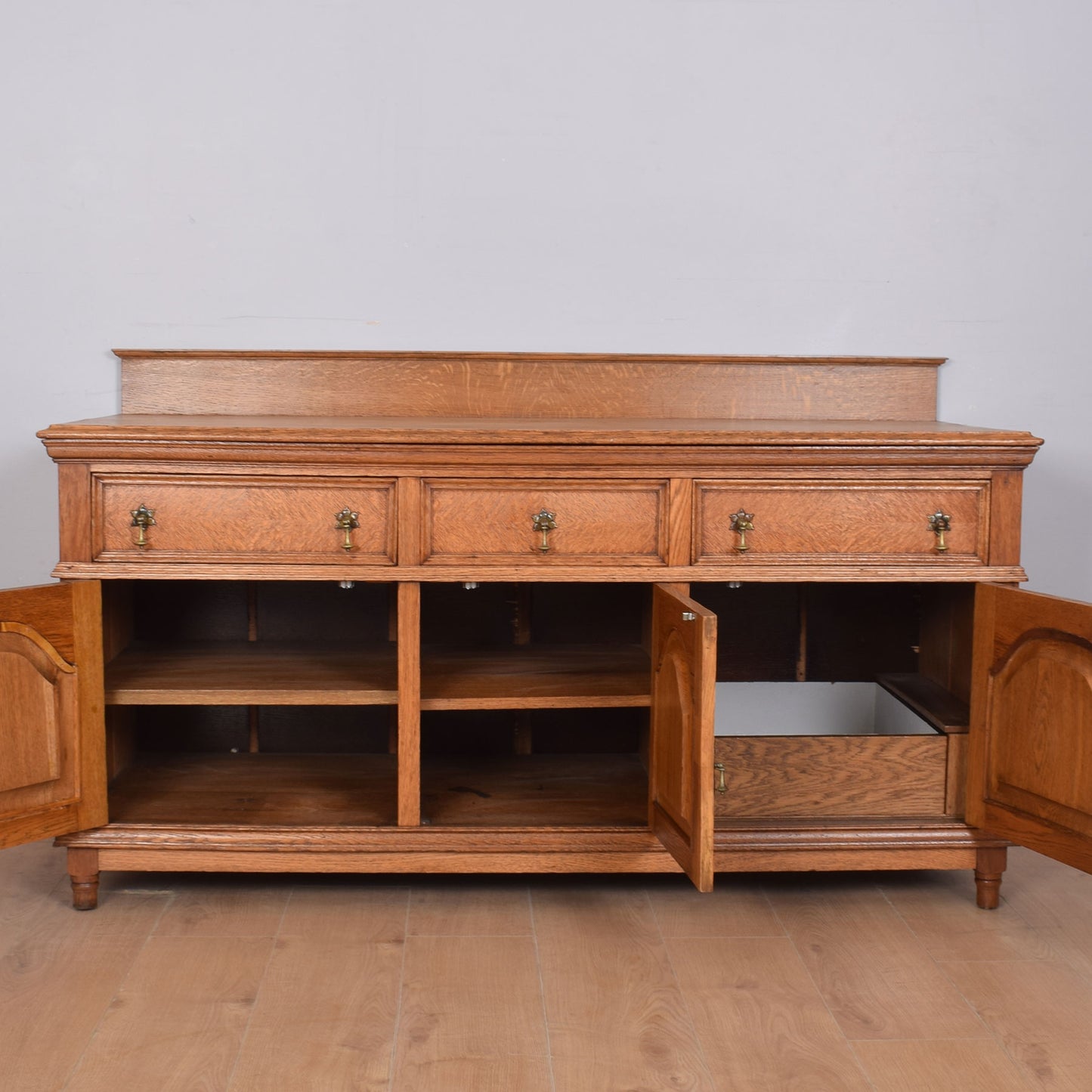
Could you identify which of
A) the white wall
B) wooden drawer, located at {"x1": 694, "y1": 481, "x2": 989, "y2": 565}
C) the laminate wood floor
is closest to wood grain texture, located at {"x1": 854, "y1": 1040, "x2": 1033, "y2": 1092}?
the laminate wood floor

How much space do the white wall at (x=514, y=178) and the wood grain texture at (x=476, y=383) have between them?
2.8 inches

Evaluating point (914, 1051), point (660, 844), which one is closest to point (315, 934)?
point (660, 844)

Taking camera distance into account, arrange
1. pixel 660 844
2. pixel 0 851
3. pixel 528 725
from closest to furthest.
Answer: pixel 660 844, pixel 0 851, pixel 528 725

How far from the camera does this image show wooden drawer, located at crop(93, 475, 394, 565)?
2.59 metres

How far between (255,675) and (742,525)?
1.16m

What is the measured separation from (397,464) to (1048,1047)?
1652 millimetres

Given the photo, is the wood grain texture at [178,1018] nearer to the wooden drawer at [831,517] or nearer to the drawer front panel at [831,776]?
the drawer front panel at [831,776]

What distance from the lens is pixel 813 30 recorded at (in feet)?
10.4

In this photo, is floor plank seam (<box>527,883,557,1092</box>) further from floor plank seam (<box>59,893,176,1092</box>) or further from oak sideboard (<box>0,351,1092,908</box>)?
floor plank seam (<box>59,893,176,1092</box>)

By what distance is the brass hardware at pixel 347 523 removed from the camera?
2.58 metres

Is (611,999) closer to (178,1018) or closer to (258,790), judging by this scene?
(178,1018)

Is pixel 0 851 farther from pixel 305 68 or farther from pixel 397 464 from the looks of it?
pixel 305 68

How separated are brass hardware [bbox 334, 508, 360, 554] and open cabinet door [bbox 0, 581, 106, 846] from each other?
53cm

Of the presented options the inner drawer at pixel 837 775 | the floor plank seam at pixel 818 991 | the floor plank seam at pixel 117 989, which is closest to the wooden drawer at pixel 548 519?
the inner drawer at pixel 837 775
